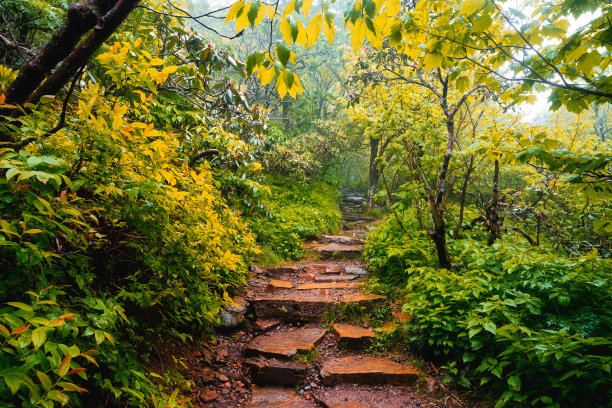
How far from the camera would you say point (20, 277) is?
4.05 ft

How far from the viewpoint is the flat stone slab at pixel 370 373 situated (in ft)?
9.41

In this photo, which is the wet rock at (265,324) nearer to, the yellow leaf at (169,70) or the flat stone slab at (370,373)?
the flat stone slab at (370,373)

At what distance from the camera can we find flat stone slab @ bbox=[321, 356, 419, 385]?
2.87 m

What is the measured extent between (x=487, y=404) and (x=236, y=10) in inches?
135

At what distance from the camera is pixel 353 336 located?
11.3 feet

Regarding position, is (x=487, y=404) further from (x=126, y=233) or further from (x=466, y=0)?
(x=126, y=233)

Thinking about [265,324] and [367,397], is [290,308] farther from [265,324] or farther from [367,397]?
[367,397]

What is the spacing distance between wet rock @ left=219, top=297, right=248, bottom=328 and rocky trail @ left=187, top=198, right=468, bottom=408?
12 mm

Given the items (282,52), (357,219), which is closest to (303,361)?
(282,52)

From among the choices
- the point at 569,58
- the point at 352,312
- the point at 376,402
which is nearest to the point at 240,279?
the point at 352,312

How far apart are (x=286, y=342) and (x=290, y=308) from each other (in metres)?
0.60

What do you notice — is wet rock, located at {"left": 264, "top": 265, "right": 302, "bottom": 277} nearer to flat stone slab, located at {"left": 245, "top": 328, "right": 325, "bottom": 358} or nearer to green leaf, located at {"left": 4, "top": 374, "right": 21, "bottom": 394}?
flat stone slab, located at {"left": 245, "top": 328, "right": 325, "bottom": 358}

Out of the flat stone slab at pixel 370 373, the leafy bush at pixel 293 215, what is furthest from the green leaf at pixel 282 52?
the leafy bush at pixel 293 215

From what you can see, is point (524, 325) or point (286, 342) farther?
point (286, 342)
